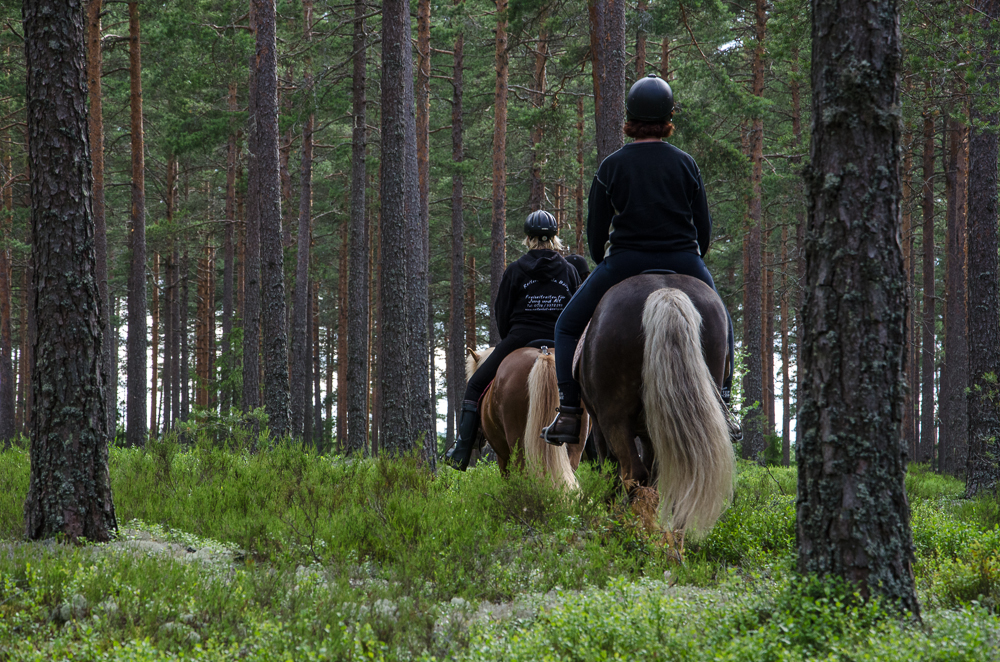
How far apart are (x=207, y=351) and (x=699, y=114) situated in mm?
21087

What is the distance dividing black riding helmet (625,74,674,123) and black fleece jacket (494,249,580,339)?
233cm

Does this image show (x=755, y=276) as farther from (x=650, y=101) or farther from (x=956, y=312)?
(x=650, y=101)

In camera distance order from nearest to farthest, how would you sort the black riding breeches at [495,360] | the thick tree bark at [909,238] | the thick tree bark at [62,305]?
the thick tree bark at [62,305] → the black riding breeches at [495,360] → the thick tree bark at [909,238]

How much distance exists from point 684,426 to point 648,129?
2234 mm

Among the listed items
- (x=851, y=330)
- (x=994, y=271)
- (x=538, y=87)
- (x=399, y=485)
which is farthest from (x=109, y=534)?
(x=538, y=87)

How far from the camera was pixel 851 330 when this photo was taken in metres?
3.26

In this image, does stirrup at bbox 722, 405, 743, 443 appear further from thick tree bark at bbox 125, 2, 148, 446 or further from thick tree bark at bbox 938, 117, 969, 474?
thick tree bark at bbox 938, 117, 969, 474

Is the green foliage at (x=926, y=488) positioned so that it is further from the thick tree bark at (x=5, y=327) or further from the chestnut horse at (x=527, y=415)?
the thick tree bark at (x=5, y=327)

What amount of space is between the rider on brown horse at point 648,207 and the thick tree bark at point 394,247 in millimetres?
5365

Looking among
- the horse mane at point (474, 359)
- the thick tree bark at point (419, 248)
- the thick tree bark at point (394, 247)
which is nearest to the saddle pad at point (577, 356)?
the horse mane at point (474, 359)

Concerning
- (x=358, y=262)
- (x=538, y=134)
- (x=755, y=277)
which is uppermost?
(x=538, y=134)

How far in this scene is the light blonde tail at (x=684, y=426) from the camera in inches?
162

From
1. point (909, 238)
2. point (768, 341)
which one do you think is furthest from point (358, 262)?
point (909, 238)

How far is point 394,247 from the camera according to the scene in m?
10.4
